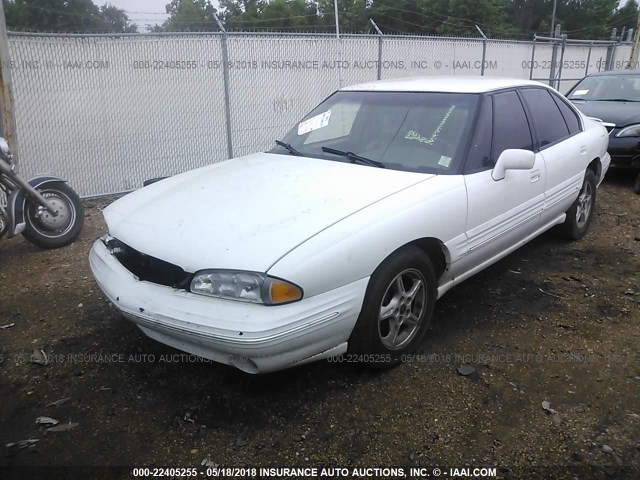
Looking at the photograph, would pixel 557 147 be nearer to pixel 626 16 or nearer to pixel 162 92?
pixel 162 92

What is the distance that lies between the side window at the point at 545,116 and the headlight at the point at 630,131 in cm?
320

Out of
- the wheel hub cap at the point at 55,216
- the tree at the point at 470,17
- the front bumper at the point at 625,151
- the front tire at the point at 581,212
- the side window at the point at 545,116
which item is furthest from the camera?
the tree at the point at 470,17

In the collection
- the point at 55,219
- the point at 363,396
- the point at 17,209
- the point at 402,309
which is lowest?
the point at 363,396

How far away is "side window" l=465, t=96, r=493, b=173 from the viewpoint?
333 cm

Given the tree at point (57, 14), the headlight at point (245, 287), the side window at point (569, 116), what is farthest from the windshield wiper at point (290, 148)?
the tree at point (57, 14)

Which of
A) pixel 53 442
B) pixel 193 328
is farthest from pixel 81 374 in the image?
pixel 193 328

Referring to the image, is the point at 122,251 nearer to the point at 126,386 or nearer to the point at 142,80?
the point at 126,386

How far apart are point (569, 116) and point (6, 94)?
19.2ft

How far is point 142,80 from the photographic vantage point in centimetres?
719

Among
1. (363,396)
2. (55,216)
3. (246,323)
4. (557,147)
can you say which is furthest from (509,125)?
(55,216)

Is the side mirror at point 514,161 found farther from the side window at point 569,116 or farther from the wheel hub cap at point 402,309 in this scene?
the side window at point 569,116

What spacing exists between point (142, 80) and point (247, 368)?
5920 millimetres

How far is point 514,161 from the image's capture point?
10.8ft

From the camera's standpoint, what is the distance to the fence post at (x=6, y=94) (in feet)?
18.4
